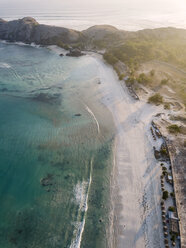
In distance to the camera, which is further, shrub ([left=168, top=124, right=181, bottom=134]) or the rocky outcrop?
the rocky outcrop

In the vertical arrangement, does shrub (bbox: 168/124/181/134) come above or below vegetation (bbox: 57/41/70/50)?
below

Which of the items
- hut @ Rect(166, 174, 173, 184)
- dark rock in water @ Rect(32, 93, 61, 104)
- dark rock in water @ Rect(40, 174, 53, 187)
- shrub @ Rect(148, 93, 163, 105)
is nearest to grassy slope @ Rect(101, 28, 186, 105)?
shrub @ Rect(148, 93, 163, 105)

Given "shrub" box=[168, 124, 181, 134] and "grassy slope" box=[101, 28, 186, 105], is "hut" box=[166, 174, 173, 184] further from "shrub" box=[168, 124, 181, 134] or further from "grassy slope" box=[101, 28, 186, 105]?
"grassy slope" box=[101, 28, 186, 105]

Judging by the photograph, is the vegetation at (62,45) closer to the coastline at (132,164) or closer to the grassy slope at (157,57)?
the grassy slope at (157,57)

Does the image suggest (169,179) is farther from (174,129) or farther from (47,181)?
(47,181)

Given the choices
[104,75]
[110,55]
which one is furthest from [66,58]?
[104,75]

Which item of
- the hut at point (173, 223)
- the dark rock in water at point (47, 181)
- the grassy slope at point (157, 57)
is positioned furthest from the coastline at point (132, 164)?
the grassy slope at point (157, 57)
